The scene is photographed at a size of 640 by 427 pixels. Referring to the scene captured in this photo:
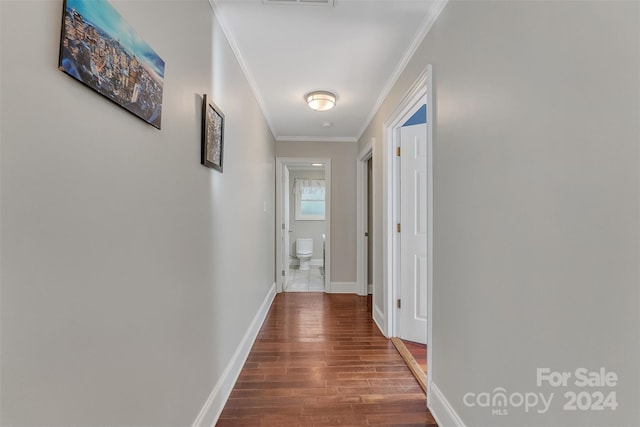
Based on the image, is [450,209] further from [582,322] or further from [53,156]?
[53,156]

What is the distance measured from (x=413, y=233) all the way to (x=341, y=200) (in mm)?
1826

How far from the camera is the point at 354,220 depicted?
429cm

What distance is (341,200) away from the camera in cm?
426

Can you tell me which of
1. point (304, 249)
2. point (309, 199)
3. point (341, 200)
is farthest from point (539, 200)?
point (309, 199)

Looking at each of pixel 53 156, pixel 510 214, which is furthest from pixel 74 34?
pixel 510 214

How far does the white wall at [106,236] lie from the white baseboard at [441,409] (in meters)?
1.27

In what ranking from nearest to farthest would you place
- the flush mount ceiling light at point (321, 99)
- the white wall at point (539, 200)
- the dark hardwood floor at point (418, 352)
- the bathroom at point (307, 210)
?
1. the white wall at point (539, 200)
2. the dark hardwood floor at point (418, 352)
3. the flush mount ceiling light at point (321, 99)
4. the bathroom at point (307, 210)

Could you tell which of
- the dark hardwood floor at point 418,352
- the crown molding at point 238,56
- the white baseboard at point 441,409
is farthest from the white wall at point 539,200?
the crown molding at point 238,56

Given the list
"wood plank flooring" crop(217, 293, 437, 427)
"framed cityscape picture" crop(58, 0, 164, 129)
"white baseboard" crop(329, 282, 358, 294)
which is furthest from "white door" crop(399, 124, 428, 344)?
"framed cityscape picture" crop(58, 0, 164, 129)

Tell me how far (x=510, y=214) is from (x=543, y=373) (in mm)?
531

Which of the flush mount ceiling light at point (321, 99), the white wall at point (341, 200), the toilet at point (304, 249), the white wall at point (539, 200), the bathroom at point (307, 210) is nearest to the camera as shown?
the white wall at point (539, 200)

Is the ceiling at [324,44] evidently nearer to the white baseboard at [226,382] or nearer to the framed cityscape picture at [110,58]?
the framed cityscape picture at [110,58]

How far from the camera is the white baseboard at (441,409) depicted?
1.42 m

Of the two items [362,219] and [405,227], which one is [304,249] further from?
[405,227]
